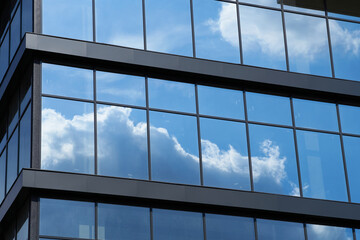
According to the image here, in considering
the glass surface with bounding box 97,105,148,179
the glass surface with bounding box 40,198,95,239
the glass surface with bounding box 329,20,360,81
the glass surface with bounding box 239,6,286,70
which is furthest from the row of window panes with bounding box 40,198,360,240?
the glass surface with bounding box 329,20,360,81

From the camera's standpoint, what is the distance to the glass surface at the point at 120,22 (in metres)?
30.7

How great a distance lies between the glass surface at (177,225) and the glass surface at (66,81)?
4.87m

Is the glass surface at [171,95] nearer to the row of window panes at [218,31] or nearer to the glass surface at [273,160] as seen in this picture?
the row of window panes at [218,31]

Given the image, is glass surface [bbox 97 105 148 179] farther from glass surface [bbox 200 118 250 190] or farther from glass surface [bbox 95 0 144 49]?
glass surface [bbox 95 0 144 49]

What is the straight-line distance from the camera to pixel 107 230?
2736cm

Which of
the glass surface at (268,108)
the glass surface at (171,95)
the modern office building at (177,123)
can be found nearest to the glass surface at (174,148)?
the modern office building at (177,123)

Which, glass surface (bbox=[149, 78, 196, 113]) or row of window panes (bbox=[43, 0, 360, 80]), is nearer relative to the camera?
glass surface (bbox=[149, 78, 196, 113])

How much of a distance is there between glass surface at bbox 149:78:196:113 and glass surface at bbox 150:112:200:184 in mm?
359

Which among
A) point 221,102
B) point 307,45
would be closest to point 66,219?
point 221,102

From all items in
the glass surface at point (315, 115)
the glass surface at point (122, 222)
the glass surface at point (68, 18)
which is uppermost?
the glass surface at point (68, 18)

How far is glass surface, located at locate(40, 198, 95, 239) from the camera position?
26.8 meters

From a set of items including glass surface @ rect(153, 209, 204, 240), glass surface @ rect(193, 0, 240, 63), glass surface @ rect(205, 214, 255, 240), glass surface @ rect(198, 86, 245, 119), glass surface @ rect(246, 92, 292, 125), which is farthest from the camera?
glass surface @ rect(193, 0, 240, 63)

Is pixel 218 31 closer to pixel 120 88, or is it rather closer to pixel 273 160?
pixel 120 88

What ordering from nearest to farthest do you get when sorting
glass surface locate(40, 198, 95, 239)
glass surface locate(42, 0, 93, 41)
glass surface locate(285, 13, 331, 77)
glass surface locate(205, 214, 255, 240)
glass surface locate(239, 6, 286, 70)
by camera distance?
1. glass surface locate(40, 198, 95, 239)
2. glass surface locate(205, 214, 255, 240)
3. glass surface locate(42, 0, 93, 41)
4. glass surface locate(239, 6, 286, 70)
5. glass surface locate(285, 13, 331, 77)
